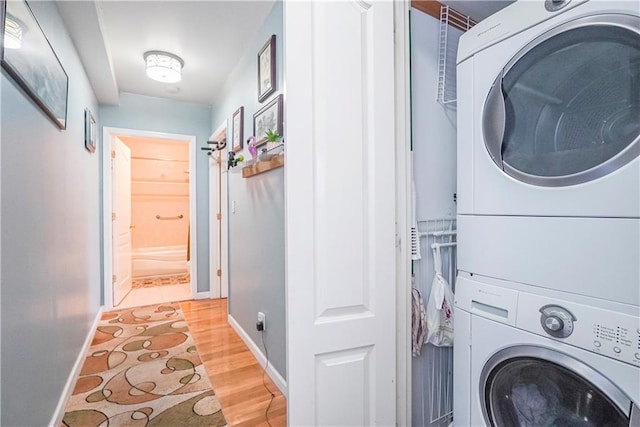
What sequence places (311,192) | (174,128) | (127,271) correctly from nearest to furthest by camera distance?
(311,192) → (174,128) → (127,271)

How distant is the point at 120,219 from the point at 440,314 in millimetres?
3748

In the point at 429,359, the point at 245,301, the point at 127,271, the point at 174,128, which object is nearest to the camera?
the point at 429,359

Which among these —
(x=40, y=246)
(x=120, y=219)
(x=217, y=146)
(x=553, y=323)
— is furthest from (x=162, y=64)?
(x=553, y=323)

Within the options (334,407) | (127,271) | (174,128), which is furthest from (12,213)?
(127,271)

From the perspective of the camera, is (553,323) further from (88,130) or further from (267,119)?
(88,130)

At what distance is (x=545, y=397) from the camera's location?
898 millimetres

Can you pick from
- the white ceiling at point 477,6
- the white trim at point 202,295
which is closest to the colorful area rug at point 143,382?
the white trim at point 202,295

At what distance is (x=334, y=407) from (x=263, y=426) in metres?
0.78

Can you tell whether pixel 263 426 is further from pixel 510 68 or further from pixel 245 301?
pixel 510 68

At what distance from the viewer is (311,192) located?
943mm

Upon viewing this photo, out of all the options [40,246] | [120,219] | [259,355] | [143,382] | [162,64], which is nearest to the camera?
[40,246]

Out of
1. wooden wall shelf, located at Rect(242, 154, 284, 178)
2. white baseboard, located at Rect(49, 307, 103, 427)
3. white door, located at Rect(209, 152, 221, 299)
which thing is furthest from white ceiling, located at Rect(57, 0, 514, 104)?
white baseboard, located at Rect(49, 307, 103, 427)

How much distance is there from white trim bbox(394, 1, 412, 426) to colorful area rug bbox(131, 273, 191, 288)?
426 cm

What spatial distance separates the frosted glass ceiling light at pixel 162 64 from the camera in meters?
2.48
